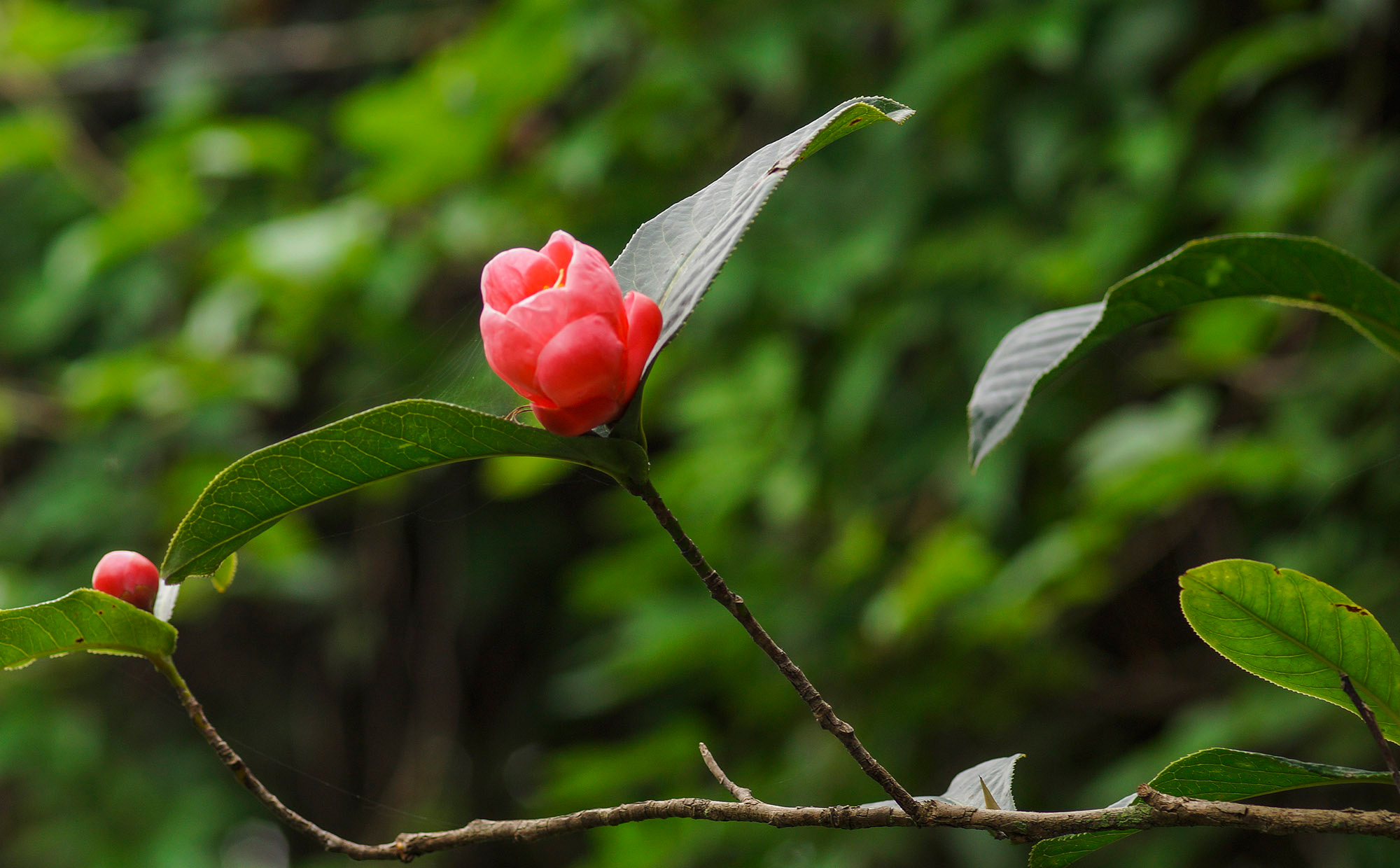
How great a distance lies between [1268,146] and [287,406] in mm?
1381

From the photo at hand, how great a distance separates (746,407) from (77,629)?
2.41 feet

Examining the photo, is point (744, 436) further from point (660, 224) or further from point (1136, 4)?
point (660, 224)

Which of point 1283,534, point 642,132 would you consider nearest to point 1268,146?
point 1283,534

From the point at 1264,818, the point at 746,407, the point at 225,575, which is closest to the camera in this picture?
the point at 1264,818

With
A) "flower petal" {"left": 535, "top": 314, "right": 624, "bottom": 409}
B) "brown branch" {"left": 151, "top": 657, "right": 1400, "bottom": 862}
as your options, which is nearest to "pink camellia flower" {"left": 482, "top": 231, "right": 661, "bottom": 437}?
"flower petal" {"left": 535, "top": 314, "right": 624, "bottom": 409}

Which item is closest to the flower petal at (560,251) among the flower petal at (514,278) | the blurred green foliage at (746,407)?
the flower petal at (514,278)

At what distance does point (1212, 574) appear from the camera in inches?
10.1

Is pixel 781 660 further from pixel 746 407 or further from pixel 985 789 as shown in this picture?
pixel 746 407

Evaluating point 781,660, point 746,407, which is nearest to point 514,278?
point 781,660

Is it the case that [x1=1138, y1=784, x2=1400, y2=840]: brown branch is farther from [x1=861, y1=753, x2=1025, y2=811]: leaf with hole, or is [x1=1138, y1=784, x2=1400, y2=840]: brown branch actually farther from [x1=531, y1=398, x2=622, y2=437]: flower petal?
[x1=531, y1=398, x2=622, y2=437]: flower petal

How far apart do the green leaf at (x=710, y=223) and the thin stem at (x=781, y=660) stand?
39 mm

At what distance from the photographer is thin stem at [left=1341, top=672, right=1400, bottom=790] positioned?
0.23 m

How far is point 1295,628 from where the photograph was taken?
257 mm

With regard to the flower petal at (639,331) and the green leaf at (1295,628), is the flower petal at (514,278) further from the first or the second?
the green leaf at (1295,628)
